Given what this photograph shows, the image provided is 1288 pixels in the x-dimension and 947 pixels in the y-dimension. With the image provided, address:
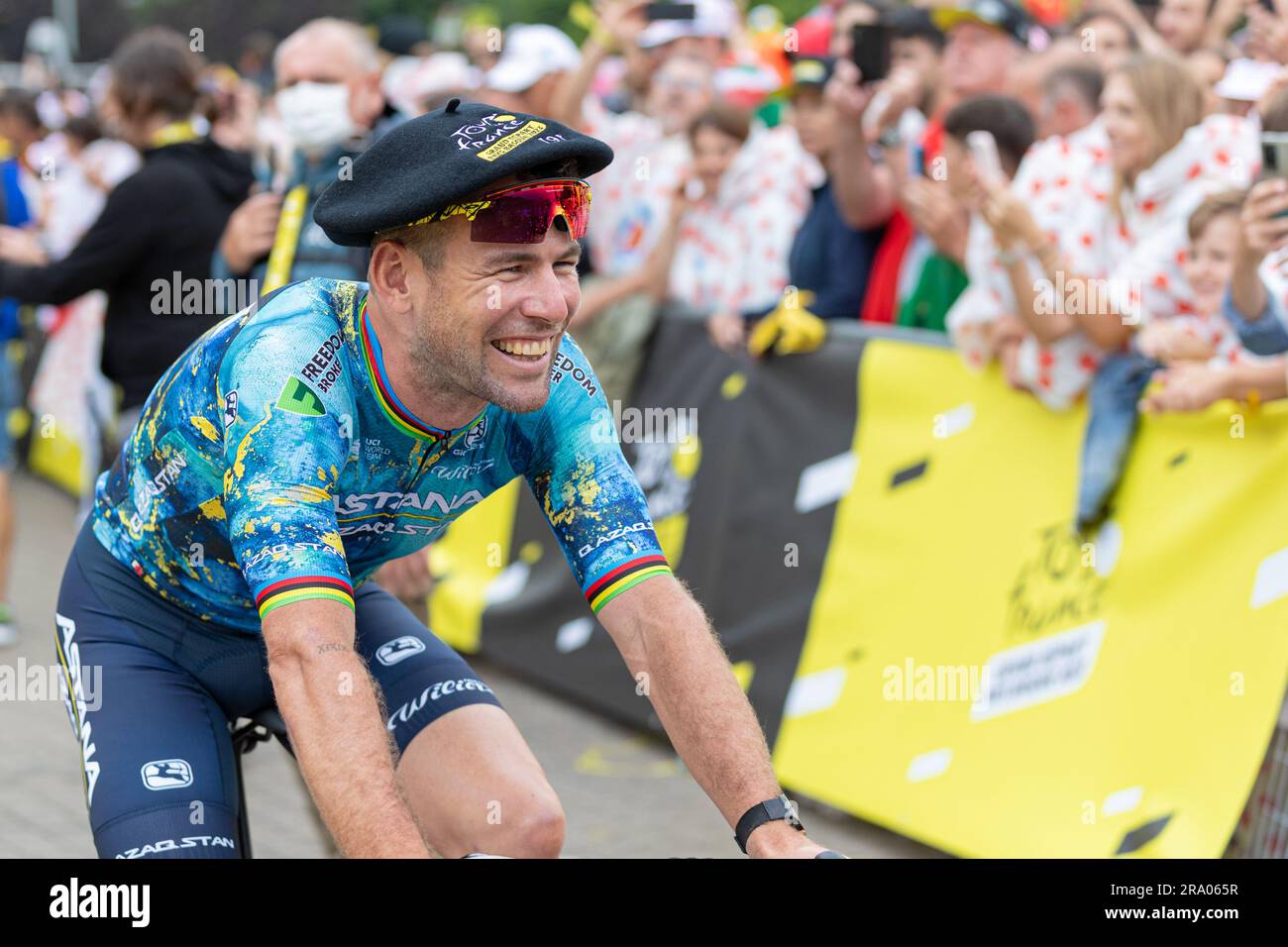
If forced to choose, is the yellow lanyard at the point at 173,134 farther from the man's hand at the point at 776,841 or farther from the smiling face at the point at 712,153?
the man's hand at the point at 776,841

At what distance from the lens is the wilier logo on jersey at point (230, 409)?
2.69 meters

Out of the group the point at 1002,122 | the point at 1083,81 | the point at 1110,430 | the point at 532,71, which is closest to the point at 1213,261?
the point at 1110,430

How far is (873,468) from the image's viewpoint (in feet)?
20.1

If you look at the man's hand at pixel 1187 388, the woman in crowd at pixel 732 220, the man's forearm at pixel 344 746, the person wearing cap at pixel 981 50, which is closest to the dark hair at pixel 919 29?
the person wearing cap at pixel 981 50

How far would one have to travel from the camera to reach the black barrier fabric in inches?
252

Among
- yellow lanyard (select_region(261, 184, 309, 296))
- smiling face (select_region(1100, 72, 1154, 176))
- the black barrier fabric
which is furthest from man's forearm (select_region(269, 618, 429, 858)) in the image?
the black barrier fabric

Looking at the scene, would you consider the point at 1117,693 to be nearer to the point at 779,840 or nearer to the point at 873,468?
the point at 873,468

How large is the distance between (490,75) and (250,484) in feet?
18.4

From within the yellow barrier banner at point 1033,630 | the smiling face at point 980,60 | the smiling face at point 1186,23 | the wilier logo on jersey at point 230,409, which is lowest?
the yellow barrier banner at point 1033,630

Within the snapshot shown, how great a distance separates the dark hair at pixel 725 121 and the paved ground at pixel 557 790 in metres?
2.50

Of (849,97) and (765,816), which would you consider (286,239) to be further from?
(765,816)

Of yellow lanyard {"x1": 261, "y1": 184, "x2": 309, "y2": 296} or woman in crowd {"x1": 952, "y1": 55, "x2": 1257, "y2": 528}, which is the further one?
yellow lanyard {"x1": 261, "y1": 184, "x2": 309, "y2": 296}

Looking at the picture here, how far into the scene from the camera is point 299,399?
8.80 ft
